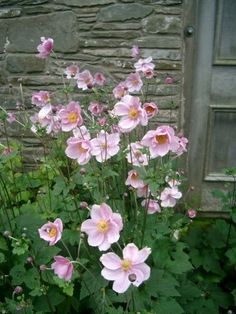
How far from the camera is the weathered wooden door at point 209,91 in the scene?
2715mm

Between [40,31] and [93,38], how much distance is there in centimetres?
36

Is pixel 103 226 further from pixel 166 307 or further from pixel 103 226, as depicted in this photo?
pixel 166 307

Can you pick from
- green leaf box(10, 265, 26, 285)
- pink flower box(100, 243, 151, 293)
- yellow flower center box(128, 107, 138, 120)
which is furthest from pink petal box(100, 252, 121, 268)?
green leaf box(10, 265, 26, 285)

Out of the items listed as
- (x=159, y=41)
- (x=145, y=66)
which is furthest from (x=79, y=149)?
(x=159, y=41)

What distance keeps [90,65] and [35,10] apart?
50cm

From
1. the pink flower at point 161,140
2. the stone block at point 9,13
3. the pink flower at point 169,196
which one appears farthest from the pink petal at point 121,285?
the stone block at point 9,13

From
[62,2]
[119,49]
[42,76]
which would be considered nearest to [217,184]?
[119,49]

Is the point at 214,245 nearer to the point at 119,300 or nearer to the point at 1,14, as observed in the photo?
the point at 119,300

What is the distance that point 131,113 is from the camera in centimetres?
139

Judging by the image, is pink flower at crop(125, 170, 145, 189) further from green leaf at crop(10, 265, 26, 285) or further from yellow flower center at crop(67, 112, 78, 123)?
green leaf at crop(10, 265, 26, 285)

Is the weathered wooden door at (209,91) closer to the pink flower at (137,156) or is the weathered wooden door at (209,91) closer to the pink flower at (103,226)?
the pink flower at (137,156)

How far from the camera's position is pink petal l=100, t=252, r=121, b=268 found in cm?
116

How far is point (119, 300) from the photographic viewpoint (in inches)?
60.9

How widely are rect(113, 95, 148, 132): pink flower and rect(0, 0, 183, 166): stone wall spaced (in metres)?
1.33
